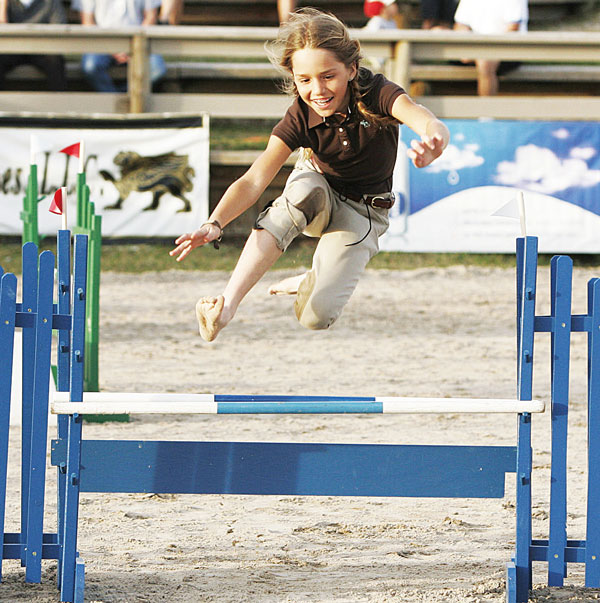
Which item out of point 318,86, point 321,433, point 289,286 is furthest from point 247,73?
point 318,86

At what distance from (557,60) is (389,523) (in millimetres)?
8642

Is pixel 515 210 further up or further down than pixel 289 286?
further up

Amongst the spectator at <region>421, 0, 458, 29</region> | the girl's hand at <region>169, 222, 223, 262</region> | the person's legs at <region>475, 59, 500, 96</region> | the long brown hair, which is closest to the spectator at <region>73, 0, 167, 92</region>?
the spectator at <region>421, 0, 458, 29</region>

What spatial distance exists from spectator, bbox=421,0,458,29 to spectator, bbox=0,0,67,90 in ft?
13.4

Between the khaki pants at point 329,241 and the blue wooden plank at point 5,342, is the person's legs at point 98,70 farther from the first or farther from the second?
the blue wooden plank at point 5,342

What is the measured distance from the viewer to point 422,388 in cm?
729

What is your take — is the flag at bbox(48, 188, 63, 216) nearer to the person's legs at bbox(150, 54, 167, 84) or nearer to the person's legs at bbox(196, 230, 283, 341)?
the person's legs at bbox(196, 230, 283, 341)

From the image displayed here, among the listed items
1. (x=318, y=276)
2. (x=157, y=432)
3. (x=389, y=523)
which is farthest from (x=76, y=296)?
(x=157, y=432)

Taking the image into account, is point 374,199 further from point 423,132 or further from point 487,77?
point 487,77

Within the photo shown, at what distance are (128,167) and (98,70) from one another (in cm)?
146

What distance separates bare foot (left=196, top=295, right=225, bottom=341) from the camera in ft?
12.4

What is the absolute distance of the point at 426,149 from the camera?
331cm

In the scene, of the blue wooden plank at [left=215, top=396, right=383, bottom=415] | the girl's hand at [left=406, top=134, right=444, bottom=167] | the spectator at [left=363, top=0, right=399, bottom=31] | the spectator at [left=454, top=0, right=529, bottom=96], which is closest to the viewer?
the girl's hand at [left=406, top=134, right=444, bottom=167]

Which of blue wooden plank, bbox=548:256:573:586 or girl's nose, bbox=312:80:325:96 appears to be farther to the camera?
girl's nose, bbox=312:80:325:96
